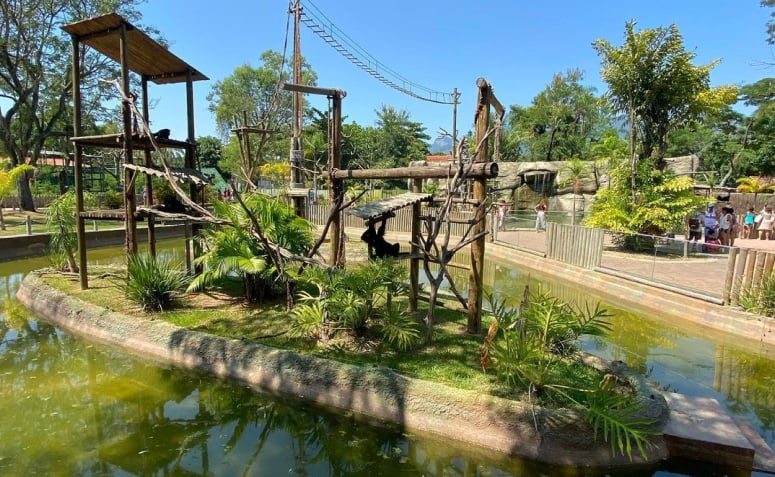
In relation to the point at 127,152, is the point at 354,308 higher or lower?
lower

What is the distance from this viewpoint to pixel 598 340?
7641 millimetres

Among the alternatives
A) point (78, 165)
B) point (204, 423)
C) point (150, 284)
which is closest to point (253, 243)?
point (150, 284)

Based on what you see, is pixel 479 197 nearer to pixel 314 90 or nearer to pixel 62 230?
pixel 314 90

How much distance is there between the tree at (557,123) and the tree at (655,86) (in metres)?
22.8

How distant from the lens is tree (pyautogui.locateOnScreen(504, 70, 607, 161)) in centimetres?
4234

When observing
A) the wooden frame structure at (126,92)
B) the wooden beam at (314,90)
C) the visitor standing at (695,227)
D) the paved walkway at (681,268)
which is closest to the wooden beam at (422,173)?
the wooden beam at (314,90)

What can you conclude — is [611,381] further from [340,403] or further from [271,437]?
[271,437]

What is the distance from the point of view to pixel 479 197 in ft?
19.8

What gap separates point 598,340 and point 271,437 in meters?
5.70

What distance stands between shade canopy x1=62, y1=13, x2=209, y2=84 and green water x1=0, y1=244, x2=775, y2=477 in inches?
212

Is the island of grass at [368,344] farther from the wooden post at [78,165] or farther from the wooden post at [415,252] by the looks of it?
the wooden post at [78,165]

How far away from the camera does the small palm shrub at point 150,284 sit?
723cm

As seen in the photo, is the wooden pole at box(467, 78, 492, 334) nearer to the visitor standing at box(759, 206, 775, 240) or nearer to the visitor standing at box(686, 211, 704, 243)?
the visitor standing at box(686, 211, 704, 243)

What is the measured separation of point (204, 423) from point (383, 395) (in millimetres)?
1945
